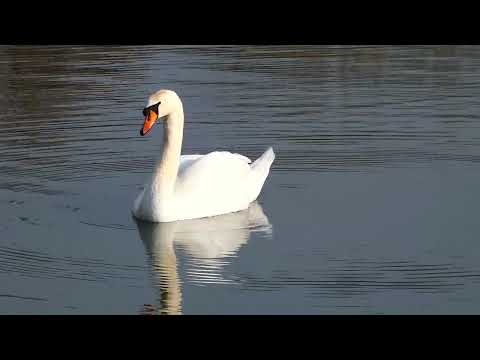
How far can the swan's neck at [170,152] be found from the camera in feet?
42.9

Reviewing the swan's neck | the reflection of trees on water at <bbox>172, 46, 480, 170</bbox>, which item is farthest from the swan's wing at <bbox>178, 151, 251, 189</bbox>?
the reflection of trees on water at <bbox>172, 46, 480, 170</bbox>

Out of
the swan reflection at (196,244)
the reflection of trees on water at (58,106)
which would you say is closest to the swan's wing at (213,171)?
the swan reflection at (196,244)

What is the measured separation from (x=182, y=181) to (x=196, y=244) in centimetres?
130

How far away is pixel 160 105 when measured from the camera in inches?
512

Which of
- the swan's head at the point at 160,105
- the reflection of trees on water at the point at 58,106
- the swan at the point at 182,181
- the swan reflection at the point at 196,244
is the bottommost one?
the swan reflection at the point at 196,244

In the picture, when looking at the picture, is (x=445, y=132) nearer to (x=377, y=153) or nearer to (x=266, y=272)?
(x=377, y=153)

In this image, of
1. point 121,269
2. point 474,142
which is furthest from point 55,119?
point 121,269

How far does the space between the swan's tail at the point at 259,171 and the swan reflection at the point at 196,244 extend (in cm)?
14

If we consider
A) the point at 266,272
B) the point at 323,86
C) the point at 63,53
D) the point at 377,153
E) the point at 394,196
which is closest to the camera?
the point at 266,272

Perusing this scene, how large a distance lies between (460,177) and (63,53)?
33.5ft

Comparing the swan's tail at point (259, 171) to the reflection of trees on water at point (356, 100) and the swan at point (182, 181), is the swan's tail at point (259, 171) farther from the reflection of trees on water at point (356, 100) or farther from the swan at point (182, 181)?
the reflection of trees on water at point (356, 100)

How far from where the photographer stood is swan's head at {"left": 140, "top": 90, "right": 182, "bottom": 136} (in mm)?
12898

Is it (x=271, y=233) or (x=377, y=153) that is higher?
(x=377, y=153)

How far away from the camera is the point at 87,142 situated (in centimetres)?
1592
